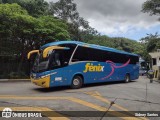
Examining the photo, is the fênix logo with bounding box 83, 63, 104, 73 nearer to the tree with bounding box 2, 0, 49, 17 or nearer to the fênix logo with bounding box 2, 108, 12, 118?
the fênix logo with bounding box 2, 108, 12, 118

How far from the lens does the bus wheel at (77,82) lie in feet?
51.3

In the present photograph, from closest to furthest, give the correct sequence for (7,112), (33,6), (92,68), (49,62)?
(7,112), (49,62), (92,68), (33,6)

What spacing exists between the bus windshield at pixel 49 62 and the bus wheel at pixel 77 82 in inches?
72.7

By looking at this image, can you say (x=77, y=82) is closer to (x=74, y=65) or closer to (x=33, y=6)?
(x=74, y=65)

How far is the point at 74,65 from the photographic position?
15.4m

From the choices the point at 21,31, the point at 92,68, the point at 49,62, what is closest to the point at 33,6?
the point at 21,31

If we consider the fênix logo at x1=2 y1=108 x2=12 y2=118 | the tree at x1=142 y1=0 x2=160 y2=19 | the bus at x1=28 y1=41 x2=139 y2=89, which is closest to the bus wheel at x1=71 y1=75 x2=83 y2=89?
the bus at x1=28 y1=41 x2=139 y2=89

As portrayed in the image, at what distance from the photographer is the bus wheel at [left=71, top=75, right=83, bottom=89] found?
1565cm

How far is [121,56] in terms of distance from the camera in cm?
2089

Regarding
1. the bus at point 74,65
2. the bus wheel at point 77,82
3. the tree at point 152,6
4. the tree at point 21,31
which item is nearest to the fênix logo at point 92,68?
the bus at point 74,65

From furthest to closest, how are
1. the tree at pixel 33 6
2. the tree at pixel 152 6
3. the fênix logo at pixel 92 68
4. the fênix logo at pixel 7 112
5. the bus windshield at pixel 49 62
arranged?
the tree at pixel 152 6
the tree at pixel 33 6
the fênix logo at pixel 92 68
the bus windshield at pixel 49 62
the fênix logo at pixel 7 112

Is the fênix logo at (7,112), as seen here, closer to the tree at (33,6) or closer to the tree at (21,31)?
the tree at (21,31)

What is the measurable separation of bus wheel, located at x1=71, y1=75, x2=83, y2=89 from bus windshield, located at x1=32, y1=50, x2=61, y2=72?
6.06 feet

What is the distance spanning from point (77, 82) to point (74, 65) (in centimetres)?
122
